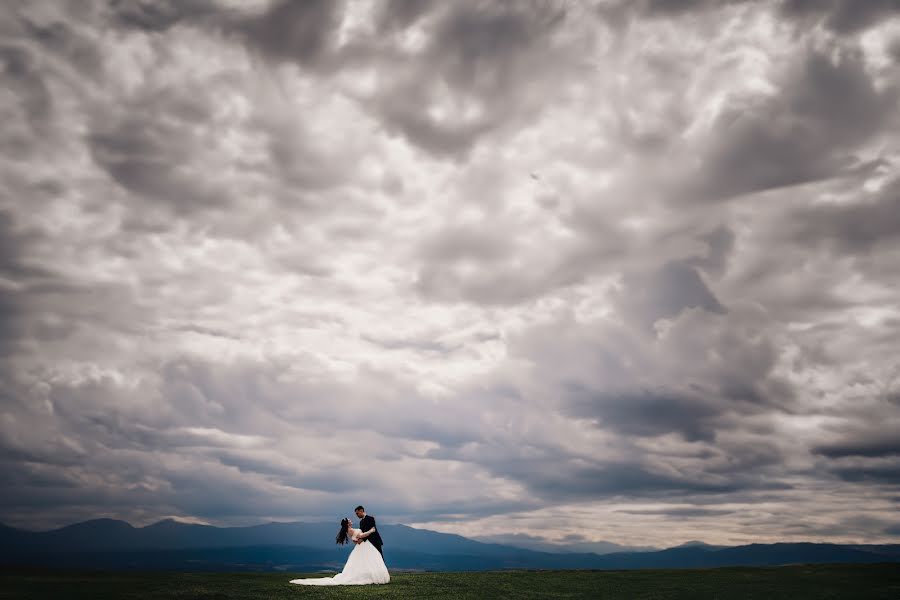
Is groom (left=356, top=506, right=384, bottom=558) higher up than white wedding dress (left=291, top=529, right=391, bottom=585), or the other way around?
groom (left=356, top=506, right=384, bottom=558)

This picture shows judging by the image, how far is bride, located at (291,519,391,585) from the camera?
35.8 meters

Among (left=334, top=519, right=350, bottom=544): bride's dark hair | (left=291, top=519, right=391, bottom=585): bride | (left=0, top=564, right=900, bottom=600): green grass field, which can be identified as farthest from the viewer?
(left=334, top=519, right=350, bottom=544): bride's dark hair

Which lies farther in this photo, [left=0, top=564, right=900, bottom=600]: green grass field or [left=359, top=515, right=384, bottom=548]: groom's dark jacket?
[left=359, top=515, right=384, bottom=548]: groom's dark jacket

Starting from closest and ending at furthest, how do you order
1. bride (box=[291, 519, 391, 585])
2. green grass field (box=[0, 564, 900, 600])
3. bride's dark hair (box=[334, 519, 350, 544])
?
green grass field (box=[0, 564, 900, 600])
bride (box=[291, 519, 391, 585])
bride's dark hair (box=[334, 519, 350, 544])

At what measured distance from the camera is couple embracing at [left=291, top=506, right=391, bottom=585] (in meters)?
35.9

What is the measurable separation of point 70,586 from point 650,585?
1175 inches

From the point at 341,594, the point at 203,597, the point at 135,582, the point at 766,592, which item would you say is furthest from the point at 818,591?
the point at 135,582

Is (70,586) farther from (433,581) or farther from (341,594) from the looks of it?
(433,581)

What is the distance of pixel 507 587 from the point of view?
3284 centimetres

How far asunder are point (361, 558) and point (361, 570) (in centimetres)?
70

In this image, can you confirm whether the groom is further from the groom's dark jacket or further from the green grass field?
the green grass field

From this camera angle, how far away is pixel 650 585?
113ft

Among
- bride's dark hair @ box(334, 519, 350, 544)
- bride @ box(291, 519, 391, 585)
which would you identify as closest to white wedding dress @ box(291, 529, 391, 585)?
bride @ box(291, 519, 391, 585)

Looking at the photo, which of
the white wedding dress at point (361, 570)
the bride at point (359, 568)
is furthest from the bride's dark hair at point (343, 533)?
the white wedding dress at point (361, 570)
